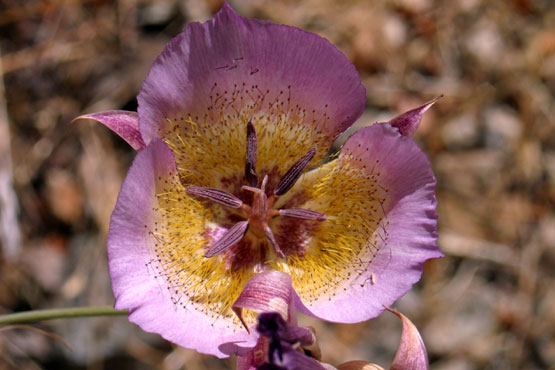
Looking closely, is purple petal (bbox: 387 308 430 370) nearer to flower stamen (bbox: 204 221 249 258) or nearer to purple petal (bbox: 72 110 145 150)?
flower stamen (bbox: 204 221 249 258)

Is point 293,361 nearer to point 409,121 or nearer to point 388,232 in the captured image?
point 388,232

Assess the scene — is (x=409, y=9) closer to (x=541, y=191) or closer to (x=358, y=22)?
(x=358, y=22)

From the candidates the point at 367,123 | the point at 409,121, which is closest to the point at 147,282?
the point at 409,121

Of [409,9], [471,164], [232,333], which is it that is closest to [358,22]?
[409,9]

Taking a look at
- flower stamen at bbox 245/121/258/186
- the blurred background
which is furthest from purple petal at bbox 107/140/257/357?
the blurred background

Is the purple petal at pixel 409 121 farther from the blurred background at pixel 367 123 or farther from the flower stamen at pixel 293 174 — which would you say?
the blurred background at pixel 367 123

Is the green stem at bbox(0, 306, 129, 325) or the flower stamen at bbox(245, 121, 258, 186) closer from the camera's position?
the green stem at bbox(0, 306, 129, 325)

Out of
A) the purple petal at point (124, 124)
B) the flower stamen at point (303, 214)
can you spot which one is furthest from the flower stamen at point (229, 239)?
the purple petal at point (124, 124)
